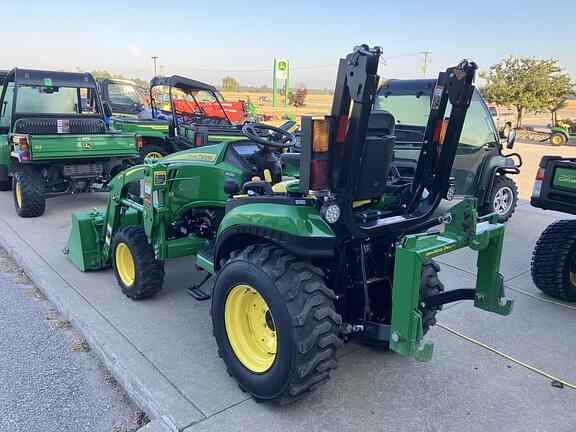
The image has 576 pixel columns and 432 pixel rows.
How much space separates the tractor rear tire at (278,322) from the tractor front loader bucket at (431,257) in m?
0.35

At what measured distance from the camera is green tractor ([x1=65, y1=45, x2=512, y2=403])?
2.40 m

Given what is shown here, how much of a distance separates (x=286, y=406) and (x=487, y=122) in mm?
5992

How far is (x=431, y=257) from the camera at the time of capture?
2504 millimetres

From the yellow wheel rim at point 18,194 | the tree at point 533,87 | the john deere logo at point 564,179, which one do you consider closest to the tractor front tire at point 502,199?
the john deere logo at point 564,179

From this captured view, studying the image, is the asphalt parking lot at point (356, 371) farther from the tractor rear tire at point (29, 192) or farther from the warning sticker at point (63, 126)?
the warning sticker at point (63, 126)

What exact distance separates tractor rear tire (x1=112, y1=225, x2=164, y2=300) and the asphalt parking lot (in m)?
0.12

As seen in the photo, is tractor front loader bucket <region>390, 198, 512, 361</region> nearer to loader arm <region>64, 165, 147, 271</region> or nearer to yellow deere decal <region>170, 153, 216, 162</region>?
yellow deere decal <region>170, 153, 216, 162</region>

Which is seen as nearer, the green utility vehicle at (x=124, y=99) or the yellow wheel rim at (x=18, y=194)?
the yellow wheel rim at (x=18, y=194)

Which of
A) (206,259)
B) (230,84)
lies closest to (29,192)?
(206,259)

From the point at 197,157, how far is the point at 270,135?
0.65 meters

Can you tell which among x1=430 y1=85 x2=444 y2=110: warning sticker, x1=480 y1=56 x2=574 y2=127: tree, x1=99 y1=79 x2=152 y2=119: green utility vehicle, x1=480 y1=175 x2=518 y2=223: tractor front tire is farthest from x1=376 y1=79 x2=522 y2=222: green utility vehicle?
x1=480 y1=56 x2=574 y2=127: tree

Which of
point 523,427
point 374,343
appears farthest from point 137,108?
point 523,427

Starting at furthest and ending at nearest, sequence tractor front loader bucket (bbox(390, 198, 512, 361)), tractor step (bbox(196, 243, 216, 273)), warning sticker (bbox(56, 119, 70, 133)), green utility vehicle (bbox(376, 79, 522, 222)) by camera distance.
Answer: warning sticker (bbox(56, 119, 70, 133)), green utility vehicle (bbox(376, 79, 522, 222)), tractor step (bbox(196, 243, 216, 273)), tractor front loader bucket (bbox(390, 198, 512, 361))

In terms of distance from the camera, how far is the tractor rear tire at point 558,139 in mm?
20578
